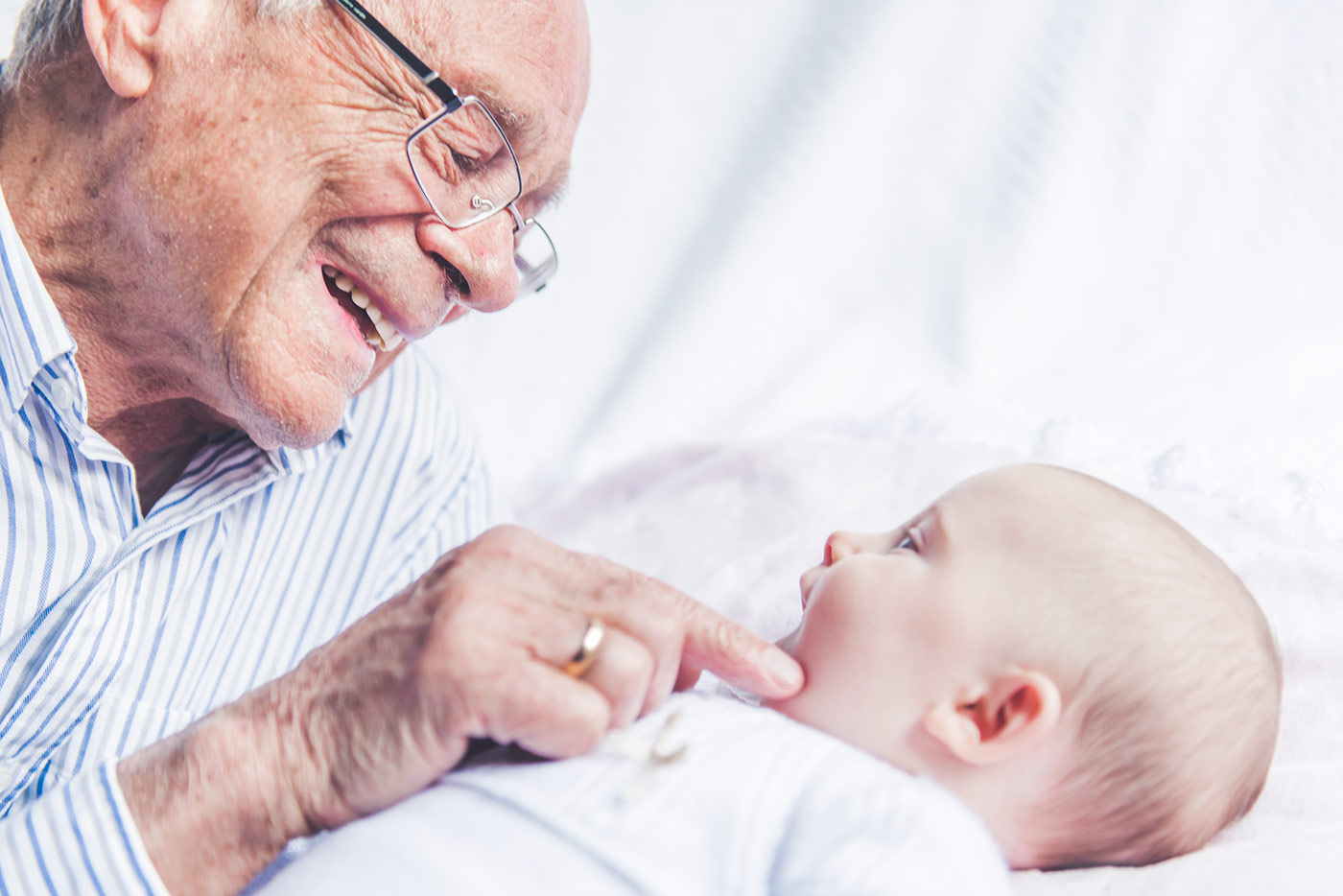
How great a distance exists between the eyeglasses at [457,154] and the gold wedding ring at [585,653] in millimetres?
651

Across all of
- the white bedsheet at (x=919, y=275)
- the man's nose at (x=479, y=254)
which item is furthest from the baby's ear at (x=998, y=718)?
the man's nose at (x=479, y=254)

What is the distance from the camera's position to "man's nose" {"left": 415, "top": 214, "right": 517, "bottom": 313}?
143 cm

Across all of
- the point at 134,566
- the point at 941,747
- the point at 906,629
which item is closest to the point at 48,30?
the point at 134,566

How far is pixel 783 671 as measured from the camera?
1.13 meters

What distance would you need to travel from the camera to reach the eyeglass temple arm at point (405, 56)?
1338 millimetres

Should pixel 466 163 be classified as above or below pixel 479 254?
above

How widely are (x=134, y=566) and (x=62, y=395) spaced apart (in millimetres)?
275

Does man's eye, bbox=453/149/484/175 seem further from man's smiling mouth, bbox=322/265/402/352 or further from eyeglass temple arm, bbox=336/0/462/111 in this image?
man's smiling mouth, bbox=322/265/402/352

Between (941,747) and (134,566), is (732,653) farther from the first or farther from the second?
(134,566)

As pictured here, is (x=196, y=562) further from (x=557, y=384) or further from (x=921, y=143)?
(x=921, y=143)

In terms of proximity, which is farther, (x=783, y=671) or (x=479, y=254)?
(x=479, y=254)

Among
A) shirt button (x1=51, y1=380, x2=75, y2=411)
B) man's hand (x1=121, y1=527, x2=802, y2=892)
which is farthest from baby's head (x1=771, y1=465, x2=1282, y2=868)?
shirt button (x1=51, y1=380, x2=75, y2=411)

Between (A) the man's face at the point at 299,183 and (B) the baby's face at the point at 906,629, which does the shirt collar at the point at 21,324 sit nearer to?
(A) the man's face at the point at 299,183

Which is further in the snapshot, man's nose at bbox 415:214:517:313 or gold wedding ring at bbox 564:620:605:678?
man's nose at bbox 415:214:517:313
